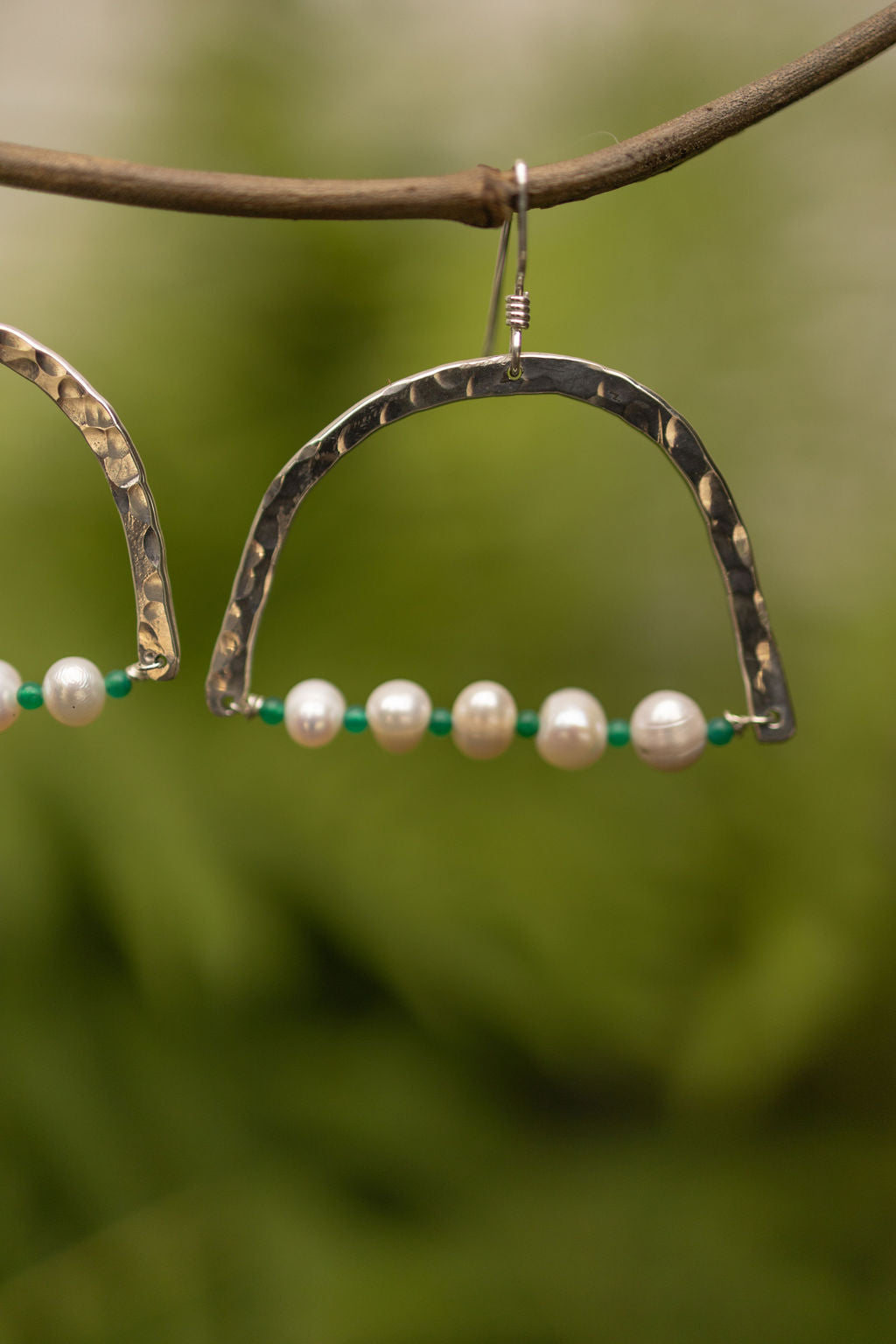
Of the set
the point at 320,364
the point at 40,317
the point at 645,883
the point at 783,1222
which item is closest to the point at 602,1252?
the point at 783,1222

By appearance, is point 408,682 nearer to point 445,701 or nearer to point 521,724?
point 521,724

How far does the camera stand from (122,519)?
50cm

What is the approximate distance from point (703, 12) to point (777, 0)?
0.16 feet

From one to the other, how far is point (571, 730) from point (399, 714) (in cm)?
8

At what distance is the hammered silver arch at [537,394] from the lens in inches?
18.6

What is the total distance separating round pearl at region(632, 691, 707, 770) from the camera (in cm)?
47

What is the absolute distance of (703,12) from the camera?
0.72 meters

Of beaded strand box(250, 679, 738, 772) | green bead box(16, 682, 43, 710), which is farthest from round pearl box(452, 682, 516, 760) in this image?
green bead box(16, 682, 43, 710)

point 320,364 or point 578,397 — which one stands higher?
point 320,364

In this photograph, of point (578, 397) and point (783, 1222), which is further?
point (783, 1222)

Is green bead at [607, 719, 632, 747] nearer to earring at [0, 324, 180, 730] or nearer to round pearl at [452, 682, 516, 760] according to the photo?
round pearl at [452, 682, 516, 760]

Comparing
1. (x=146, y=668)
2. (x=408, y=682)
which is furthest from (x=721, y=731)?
(x=146, y=668)

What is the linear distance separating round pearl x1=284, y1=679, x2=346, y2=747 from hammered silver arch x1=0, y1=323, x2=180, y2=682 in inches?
2.4

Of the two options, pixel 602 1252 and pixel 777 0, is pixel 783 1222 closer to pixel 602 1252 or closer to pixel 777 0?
pixel 602 1252
